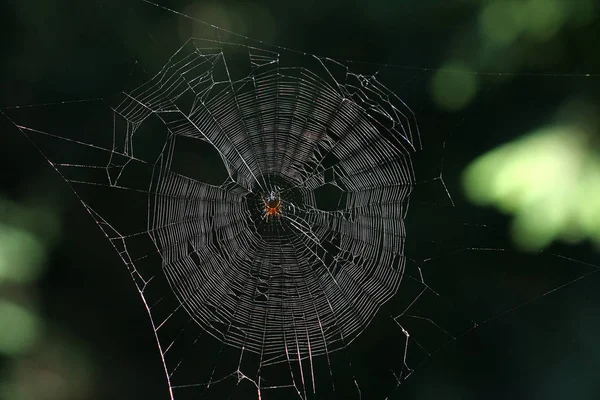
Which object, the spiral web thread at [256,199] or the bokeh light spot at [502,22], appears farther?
the bokeh light spot at [502,22]

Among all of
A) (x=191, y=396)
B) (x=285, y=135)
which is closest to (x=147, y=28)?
(x=285, y=135)

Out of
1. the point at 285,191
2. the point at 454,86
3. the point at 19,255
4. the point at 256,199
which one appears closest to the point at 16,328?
the point at 19,255

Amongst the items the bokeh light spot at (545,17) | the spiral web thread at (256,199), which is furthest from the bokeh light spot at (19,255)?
the bokeh light spot at (545,17)

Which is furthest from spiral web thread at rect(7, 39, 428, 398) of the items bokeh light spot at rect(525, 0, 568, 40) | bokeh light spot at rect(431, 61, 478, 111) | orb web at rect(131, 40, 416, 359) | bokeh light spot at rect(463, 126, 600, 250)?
bokeh light spot at rect(525, 0, 568, 40)

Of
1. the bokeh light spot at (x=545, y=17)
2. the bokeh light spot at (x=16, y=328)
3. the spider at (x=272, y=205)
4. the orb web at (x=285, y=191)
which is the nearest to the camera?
the orb web at (x=285, y=191)

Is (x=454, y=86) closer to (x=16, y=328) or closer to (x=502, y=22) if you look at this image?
(x=502, y=22)

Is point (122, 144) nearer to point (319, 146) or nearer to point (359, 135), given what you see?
point (319, 146)

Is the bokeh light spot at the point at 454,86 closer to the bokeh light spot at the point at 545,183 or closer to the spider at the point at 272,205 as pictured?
the bokeh light spot at the point at 545,183

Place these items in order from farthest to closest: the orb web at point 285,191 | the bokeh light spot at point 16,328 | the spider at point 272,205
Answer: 1. the spider at point 272,205
2. the bokeh light spot at point 16,328
3. the orb web at point 285,191
